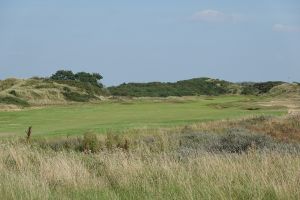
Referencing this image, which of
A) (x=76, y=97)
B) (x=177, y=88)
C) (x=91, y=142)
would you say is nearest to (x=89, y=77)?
(x=177, y=88)

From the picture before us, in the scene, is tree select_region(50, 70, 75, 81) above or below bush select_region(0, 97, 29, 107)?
above

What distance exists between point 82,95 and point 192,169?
60.3 meters

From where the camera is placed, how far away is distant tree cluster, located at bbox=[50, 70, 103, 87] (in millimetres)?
92713

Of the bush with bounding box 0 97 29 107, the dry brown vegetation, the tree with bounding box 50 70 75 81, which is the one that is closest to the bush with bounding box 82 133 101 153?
the dry brown vegetation

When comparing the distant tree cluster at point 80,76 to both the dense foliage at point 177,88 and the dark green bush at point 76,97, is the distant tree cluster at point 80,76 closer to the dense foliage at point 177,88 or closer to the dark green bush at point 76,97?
the dense foliage at point 177,88

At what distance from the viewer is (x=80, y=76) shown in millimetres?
95062

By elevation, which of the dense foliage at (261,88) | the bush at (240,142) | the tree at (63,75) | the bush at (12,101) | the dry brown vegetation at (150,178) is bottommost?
the bush at (240,142)

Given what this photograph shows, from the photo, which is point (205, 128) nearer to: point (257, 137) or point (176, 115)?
point (257, 137)

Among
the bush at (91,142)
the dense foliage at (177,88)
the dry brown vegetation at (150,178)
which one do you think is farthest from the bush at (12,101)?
the dry brown vegetation at (150,178)

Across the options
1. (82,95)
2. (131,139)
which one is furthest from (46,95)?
(131,139)

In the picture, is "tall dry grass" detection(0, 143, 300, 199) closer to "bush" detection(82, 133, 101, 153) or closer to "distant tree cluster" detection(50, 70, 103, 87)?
"bush" detection(82, 133, 101, 153)

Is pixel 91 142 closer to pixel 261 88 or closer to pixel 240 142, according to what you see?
pixel 240 142

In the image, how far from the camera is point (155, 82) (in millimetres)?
100625

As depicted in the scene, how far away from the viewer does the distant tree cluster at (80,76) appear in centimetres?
9271
